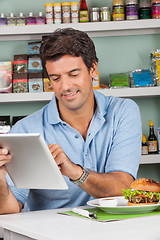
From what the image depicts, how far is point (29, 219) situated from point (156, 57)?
6.51 feet

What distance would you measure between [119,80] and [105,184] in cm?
149

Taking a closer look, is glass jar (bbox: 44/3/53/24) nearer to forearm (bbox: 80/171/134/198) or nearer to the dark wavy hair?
the dark wavy hair

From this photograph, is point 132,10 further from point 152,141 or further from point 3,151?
point 3,151

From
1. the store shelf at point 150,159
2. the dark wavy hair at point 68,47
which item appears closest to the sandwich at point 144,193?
the dark wavy hair at point 68,47

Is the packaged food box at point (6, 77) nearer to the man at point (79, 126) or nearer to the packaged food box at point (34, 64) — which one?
the packaged food box at point (34, 64)

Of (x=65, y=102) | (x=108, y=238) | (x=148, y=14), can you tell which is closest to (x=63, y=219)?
(x=108, y=238)

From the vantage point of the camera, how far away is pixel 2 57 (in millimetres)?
3158

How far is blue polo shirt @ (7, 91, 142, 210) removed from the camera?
1.69 m

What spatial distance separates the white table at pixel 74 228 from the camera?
100 centimetres

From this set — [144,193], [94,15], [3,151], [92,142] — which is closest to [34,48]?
[94,15]

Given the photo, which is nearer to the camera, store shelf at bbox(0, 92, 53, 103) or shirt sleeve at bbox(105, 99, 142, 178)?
shirt sleeve at bbox(105, 99, 142, 178)

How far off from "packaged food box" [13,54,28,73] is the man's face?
1.22m

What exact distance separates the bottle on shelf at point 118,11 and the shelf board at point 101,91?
52 cm

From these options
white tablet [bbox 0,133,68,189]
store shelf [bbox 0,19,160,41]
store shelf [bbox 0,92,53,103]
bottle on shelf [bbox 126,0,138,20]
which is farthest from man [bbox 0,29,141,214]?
bottle on shelf [bbox 126,0,138,20]
